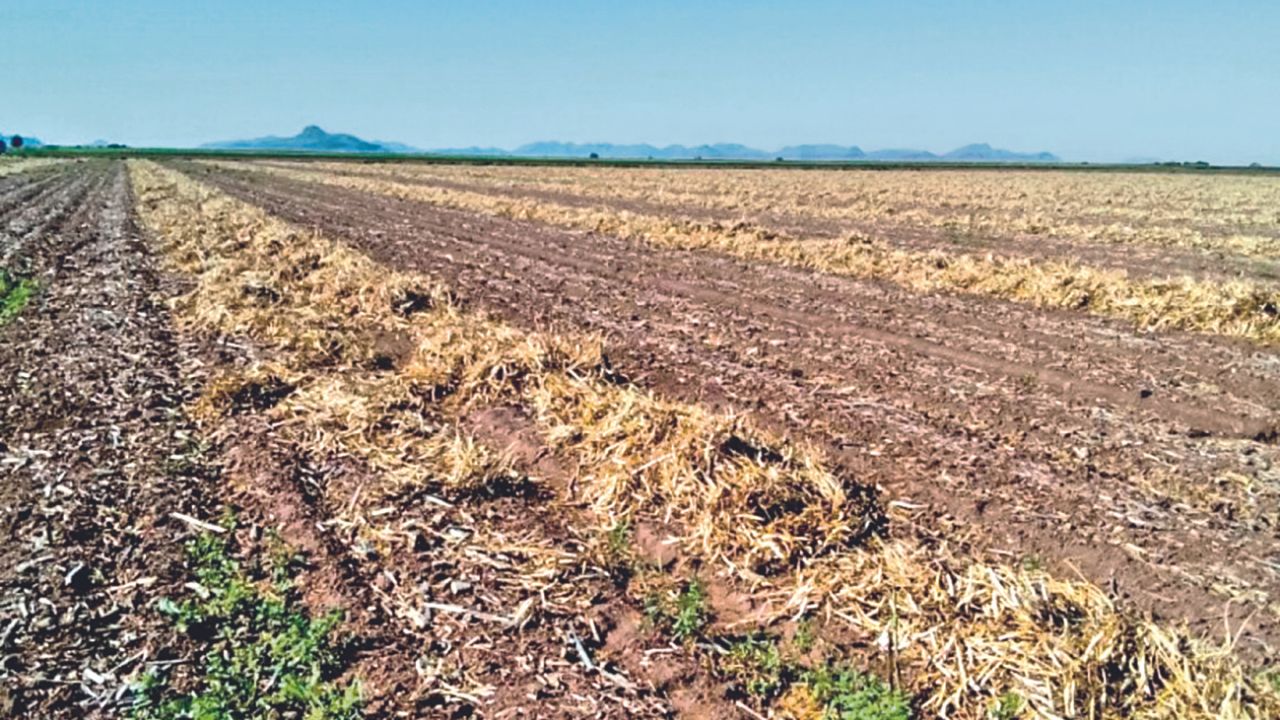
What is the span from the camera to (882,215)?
30.5m

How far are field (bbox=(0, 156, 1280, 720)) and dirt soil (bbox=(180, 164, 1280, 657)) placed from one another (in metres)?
0.04

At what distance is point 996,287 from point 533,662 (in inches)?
464

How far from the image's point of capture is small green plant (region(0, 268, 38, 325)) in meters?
11.0

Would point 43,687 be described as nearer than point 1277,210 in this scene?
Yes

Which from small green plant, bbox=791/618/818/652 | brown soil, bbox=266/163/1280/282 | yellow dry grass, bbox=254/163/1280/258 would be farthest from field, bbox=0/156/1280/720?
yellow dry grass, bbox=254/163/1280/258

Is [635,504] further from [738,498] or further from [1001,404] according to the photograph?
[1001,404]

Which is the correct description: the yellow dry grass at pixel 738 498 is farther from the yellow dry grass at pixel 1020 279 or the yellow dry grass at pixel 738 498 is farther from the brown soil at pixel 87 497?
the yellow dry grass at pixel 1020 279

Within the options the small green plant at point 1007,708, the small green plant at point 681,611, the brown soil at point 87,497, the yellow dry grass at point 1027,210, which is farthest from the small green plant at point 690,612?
the yellow dry grass at point 1027,210

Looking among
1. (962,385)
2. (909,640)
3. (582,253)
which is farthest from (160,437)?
(582,253)

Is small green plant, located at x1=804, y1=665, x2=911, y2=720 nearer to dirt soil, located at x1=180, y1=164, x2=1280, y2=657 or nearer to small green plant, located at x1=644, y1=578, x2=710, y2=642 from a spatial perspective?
small green plant, located at x1=644, y1=578, x2=710, y2=642

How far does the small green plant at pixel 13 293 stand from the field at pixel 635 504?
0.57 ft

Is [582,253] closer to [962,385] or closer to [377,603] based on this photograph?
[962,385]

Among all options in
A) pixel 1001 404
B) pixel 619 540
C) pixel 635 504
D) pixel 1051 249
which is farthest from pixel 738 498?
pixel 1051 249

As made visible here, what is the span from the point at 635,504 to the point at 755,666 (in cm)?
174
